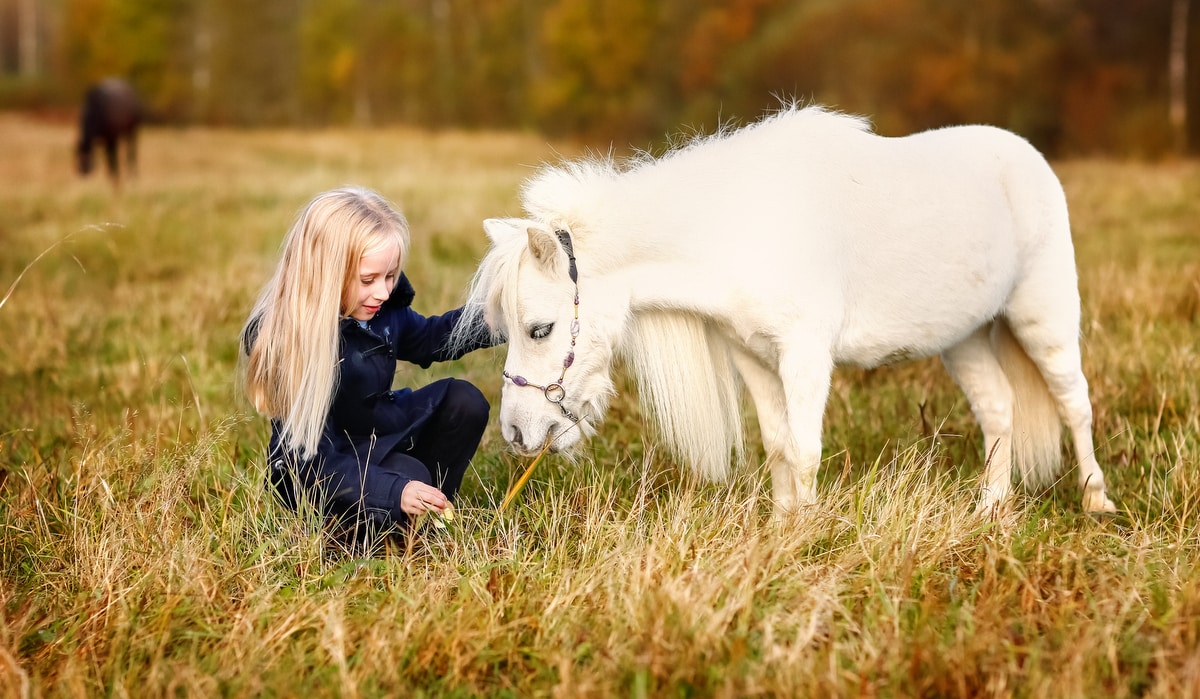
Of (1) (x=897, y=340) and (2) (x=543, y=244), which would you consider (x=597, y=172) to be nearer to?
(2) (x=543, y=244)

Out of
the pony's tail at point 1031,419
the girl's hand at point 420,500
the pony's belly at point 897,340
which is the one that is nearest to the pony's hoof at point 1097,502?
the pony's tail at point 1031,419

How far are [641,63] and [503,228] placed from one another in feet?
96.2

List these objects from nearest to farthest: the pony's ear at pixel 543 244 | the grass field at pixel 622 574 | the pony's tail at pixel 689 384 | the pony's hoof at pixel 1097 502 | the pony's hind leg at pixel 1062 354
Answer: the grass field at pixel 622 574 < the pony's ear at pixel 543 244 < the pony's tail at pixel 689 384 < the pony's hoof at pixel 1097 502 < the pony's hind leg at pixel 1062 354

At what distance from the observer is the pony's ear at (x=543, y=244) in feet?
9.46

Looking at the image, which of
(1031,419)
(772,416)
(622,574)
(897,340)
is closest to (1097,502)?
(1031,419)

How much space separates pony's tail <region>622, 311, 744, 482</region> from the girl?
530mm

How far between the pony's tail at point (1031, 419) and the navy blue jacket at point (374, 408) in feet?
6.53

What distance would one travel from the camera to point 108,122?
16641 mm

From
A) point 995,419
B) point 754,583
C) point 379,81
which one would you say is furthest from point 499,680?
point 379,81

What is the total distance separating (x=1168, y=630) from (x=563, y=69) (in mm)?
32254

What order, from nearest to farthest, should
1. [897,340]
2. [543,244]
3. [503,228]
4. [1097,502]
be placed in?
[543,244]
[503,228]
[897,340]
[1097,502]

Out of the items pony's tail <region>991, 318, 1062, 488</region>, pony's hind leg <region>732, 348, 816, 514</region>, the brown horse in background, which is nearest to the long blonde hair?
pony's hind leg <region>732, 348, 816, 514</region>

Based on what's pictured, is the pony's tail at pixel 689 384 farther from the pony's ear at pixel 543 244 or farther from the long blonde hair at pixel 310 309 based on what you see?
the long blonde hair at pixel 310 309

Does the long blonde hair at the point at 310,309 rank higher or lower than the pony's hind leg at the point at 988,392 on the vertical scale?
higher
